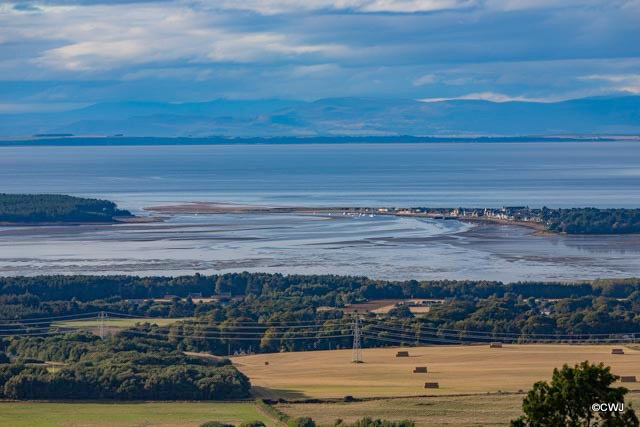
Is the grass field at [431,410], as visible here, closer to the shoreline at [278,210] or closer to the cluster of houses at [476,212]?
the cluster of houses at [476,212]

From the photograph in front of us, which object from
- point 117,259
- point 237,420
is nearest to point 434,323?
point 237,420

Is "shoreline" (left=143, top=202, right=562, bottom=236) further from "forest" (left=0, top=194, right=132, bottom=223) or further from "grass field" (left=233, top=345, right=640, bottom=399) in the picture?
"grass field" (left=233, top=345, right=640, bottom=399)

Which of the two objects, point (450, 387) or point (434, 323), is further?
point (434, 323)

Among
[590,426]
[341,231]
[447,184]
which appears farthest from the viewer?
[447,184]

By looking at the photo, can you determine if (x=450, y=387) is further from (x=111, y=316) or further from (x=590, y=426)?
(x=111, y=316)

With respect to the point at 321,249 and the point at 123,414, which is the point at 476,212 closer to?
the point at 321,249

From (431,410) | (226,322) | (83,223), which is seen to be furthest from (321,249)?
(431,410)
